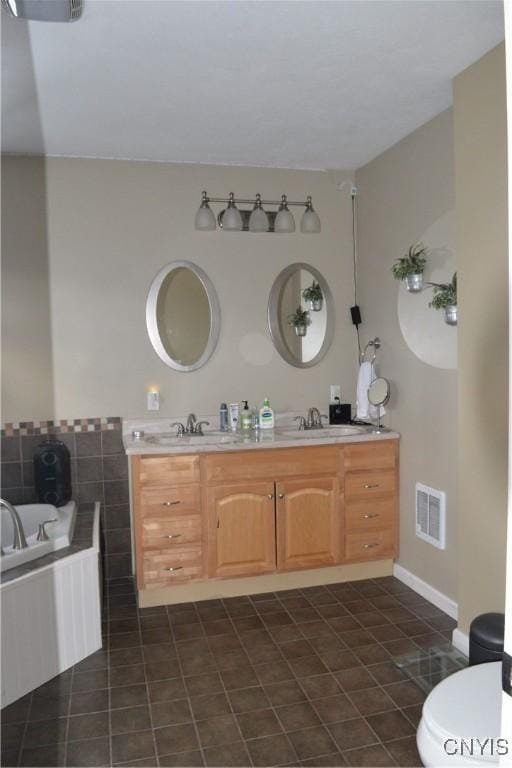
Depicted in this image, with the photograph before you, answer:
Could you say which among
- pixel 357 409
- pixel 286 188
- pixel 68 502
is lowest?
pixel 68 502

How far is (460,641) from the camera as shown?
8.92 ft

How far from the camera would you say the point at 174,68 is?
2.47m

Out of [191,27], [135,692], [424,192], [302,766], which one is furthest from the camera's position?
[424,192]

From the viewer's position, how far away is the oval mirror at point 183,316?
375 centimetres

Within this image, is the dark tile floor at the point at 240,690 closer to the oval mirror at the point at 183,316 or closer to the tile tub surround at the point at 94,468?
the tile tub surround at the point at 94,468

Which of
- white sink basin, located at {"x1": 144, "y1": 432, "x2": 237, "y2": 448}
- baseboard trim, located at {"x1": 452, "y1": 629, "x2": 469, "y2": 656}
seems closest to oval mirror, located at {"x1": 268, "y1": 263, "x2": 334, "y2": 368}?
white sink basin, located at {"x1": 144, "y1": 432, "x2": 237, "y2": 448}

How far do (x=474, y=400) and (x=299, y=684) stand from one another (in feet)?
4.52

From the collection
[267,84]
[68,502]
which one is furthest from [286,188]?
[68,502]

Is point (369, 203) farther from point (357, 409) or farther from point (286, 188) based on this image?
point (357, 409)

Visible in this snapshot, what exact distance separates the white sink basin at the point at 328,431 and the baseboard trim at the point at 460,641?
4.17ft

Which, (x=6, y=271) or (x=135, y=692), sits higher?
(x=6, y=271)

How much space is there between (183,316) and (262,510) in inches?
50.8

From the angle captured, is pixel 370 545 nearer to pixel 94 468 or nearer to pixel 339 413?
pixel 339 413

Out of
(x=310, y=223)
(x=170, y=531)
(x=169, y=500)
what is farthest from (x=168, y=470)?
(x=310, y=223)
